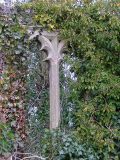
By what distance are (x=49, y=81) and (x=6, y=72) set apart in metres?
0.61

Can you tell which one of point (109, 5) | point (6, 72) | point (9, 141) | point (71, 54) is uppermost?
point (109, 5)

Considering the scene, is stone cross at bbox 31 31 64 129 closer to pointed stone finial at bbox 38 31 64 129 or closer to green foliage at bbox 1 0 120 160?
pointed stone finial at bbox 38 31 64 129

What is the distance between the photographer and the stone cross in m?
4.85

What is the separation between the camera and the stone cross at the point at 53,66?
4.85 meters

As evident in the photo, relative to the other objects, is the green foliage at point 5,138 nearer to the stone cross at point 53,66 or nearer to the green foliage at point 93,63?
the stone cross at point 53,66

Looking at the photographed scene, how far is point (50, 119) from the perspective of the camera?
4863mm

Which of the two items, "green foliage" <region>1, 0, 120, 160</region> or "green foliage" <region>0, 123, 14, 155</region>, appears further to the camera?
"green foliage" <region>1, 0, 120, 160</region>

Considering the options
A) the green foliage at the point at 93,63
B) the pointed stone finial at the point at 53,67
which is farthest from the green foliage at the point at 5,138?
the green foliage at the point at 93,63

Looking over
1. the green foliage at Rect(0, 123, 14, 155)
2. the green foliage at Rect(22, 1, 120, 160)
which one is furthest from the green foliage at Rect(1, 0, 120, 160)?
the green foliage at Rect(0, 123, 14, 155)

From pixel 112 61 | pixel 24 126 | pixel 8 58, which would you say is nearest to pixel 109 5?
pixel 112 61

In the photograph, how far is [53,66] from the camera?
4.91 m

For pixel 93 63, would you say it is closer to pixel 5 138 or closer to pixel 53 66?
pixel 53 66


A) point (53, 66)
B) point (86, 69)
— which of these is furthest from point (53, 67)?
point (86, 69)

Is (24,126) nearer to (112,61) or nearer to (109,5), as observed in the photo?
(112,61)
